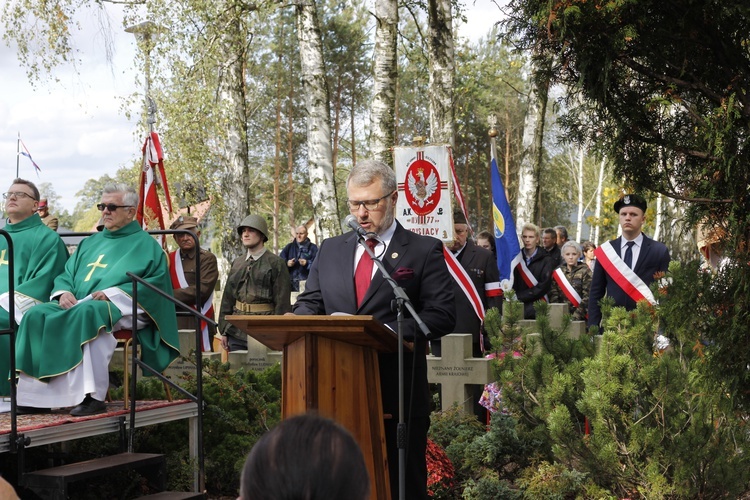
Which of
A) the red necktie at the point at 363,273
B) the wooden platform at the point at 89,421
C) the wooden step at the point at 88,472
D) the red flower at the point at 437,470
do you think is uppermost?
the red necktie at the point at 363,273

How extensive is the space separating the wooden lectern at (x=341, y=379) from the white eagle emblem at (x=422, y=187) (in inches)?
247

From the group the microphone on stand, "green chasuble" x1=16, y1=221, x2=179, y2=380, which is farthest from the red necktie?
"green chasuble" x1=16, y1=221, x2=179, y2=380

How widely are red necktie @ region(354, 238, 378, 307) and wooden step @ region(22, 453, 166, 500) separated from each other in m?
2.13

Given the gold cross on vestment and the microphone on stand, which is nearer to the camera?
the microphone on stand

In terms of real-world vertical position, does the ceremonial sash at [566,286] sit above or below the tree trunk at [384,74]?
below

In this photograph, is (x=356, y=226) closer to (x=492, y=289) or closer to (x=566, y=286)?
(x=492, y=289)

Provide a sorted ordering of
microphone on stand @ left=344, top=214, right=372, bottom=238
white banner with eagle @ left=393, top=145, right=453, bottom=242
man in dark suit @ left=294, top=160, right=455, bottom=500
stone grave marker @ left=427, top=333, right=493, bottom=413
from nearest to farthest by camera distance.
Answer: microphone on stand @ left=344, top=214, right=372, bottom=238 < man in dark suit @ left=294, top=160, right=455, bottom=500 < stone grave marker @ left=427, top=333, right=493, bottom=413 < white banner with eagle @ left=393, top=145, right=453, bottom=242

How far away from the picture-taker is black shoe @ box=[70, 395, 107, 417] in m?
6.58

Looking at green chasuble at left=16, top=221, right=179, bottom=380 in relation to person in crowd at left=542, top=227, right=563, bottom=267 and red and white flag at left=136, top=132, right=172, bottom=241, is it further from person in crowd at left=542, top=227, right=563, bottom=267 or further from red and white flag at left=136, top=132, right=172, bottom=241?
person in crowd at left=542, top=227, right=563, bottom=267

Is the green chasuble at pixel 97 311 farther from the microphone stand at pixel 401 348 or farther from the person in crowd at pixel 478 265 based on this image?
the person in crowd at pixel 478 265

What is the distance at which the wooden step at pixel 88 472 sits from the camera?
583cm

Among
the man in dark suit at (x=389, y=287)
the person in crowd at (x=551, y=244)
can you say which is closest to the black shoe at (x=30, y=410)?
the man in dark suit at (x=389, y=287)

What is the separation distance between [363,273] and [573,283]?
8570mm

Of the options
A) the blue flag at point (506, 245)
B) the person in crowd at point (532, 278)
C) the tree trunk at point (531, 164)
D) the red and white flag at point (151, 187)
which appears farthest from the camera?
the tree trunk at point (531, 164)
